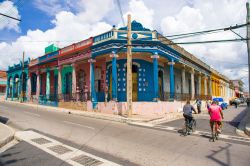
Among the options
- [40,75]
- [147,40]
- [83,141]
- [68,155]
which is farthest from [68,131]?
[40,75]

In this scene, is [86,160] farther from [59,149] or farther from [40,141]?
[40,141]

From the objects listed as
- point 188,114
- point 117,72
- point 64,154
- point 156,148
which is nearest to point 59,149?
point 64,154

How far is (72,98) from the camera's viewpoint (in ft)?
79.0

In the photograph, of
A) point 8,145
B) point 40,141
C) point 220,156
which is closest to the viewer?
point 220,156

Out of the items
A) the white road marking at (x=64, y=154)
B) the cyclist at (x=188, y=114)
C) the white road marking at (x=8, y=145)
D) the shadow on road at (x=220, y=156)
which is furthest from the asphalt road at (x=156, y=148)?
the white road marking at (x=8, y=145)

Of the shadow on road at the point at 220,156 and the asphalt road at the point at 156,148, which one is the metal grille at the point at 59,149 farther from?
the shadow on road at the point at 220,156

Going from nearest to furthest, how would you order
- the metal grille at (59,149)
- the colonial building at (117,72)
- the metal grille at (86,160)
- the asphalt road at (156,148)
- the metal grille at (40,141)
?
the metal grille at (86,160), the asphalt road at (156,148), the metal grille at (59,149), the metal grille at (40,141), the colonial building at (117,72)

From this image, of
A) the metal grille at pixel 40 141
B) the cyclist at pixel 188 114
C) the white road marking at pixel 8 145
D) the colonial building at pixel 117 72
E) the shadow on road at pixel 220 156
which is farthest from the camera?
the colonial building at pixel 117 72

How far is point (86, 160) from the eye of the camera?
20.0 ft

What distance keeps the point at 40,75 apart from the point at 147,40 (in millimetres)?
21049

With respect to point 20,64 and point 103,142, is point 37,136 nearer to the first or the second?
point 103,142

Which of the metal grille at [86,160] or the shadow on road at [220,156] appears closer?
the metal grille at [86,160]

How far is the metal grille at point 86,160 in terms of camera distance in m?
5.82

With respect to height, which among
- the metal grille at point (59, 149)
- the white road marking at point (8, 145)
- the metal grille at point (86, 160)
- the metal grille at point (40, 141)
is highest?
the metal grille at point (40, 141)
